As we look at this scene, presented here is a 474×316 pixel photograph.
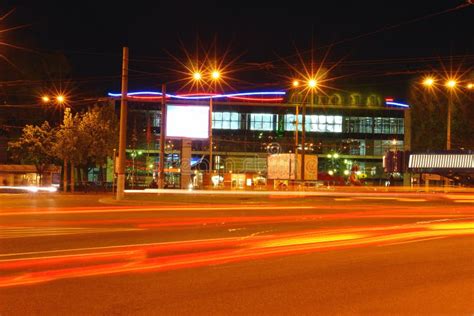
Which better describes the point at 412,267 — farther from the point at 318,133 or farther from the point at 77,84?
the point at 318,133

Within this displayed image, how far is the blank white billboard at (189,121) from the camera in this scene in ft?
133

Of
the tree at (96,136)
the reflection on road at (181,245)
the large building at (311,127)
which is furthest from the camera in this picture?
the large building at (311,127)

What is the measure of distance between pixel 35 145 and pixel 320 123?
45.5 meters

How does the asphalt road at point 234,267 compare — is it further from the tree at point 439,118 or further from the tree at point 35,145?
the tree at point 35,145

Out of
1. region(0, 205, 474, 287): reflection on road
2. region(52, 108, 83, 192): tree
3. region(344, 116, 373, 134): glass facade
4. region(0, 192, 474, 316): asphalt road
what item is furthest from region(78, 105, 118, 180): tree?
region(344, 116, 373, 134): glass facade

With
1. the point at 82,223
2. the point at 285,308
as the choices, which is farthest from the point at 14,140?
the point at 285,308

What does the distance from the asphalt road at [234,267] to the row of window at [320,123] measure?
7011 cm

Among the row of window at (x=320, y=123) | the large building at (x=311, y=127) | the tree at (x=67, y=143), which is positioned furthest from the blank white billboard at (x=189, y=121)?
the row of window at (x=320, y=123)

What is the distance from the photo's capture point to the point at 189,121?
4066 centimetres

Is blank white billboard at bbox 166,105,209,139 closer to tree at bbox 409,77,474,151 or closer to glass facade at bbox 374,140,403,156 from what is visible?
tree at bbox 409,77,474,151

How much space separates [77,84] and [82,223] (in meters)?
48.9

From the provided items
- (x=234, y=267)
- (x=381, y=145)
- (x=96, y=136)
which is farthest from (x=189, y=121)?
(x=381, y=145)

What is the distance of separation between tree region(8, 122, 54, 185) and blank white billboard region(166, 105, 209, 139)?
2192cm

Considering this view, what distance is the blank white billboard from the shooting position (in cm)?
4059
